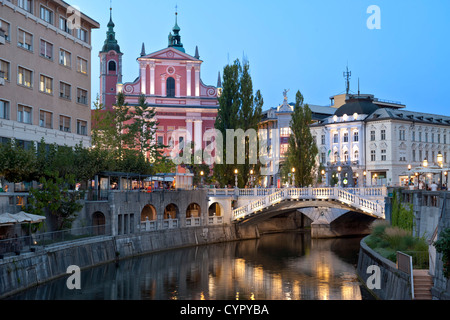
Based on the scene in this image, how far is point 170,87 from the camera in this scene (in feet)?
328

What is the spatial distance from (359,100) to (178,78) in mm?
28587

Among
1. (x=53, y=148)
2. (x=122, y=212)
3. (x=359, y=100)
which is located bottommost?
(x=122, y=212)

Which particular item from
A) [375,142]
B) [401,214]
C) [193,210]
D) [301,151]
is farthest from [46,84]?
[375,142]

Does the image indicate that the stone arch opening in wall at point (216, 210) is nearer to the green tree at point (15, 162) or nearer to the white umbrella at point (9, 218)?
the green tree at point (15, 162)

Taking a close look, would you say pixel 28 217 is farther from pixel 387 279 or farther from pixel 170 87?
pixel 170 87

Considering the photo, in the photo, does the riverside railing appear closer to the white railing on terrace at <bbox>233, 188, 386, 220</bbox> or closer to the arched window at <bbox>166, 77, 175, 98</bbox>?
the white railing on terrace at <bbox>233, 188, 386, 220</bbox>

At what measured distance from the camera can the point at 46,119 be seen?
183 ft

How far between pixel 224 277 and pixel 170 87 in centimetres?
5960

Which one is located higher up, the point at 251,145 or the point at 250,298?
the point at 251,145

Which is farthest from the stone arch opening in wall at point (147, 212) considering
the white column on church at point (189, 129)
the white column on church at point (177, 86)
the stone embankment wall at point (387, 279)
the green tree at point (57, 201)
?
the white column on church at point (177, 86)

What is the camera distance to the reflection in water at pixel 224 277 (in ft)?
121

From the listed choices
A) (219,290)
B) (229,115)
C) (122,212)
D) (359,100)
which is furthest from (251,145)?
(359,100)

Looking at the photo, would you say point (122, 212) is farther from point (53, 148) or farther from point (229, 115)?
point (229, 115)

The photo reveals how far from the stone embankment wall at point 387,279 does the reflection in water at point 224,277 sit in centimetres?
175
